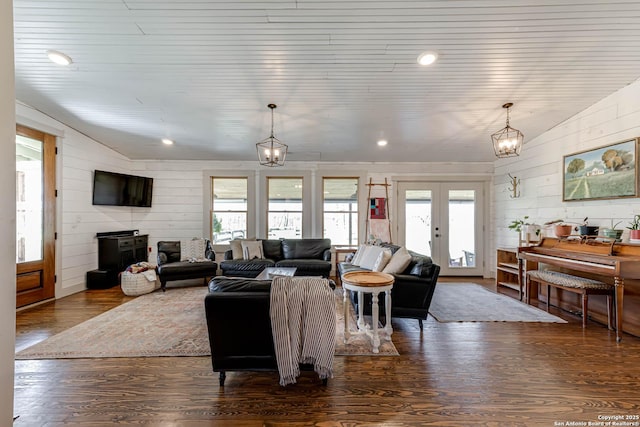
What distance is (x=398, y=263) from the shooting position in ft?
10.5

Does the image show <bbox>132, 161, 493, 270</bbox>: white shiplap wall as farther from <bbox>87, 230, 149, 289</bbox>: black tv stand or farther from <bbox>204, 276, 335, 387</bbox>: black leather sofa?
<bbox>204, 276, 335, 387</bbox>: black leather sofa

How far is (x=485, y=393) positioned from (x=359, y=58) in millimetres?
3100

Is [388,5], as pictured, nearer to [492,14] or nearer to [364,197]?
[492,14]

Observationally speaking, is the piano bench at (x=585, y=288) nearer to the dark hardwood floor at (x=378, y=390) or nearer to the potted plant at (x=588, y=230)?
the dark hardwood floor at (x=378, y=390)

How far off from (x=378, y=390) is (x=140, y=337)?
97.8 inches

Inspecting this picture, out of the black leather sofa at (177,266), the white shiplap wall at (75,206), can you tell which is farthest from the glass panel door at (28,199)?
the black leather sofa at (177,266)

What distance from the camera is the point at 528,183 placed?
15.7 feet

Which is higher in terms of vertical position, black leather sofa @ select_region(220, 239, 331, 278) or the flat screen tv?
the flat screen tv

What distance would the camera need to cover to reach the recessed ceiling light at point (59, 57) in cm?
263

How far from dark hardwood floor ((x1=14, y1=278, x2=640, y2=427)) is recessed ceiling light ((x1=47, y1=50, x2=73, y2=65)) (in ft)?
9.50

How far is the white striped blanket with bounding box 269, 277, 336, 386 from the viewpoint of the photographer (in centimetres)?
189

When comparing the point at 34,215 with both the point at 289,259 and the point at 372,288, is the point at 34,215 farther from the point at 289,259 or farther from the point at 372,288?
the point at 372,288

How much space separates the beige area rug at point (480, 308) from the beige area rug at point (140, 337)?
4.45ft

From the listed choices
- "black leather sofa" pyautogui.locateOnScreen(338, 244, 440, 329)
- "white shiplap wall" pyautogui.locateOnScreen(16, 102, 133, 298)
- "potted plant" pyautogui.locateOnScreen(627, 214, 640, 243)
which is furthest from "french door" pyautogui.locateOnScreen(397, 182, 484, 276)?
"white shiplap wall" pyautogui.locateOnScreen(16, 102, 133, 298)
